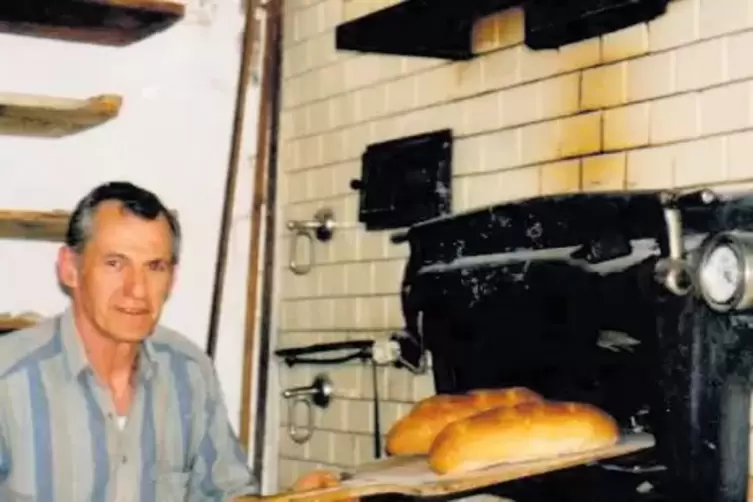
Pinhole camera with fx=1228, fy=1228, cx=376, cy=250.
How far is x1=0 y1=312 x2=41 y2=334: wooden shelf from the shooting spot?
312 cm

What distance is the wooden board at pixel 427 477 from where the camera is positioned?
1782mm

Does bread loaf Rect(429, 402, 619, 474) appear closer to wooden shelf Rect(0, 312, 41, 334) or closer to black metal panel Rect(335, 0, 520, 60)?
black metal panel Rect(335, 0, 520, 60)

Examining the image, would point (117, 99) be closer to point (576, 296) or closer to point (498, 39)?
point (498, 39)

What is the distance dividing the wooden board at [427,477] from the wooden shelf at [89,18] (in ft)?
5.33

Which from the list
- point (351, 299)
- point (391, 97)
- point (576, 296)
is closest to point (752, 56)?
point (576, 296)

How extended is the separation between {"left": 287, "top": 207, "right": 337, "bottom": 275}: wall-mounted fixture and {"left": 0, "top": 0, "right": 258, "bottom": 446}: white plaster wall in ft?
0.62

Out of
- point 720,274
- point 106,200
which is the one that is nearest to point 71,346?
point 106,200

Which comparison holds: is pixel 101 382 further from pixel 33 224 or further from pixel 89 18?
pixel 89 18

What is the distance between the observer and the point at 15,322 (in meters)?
3.13

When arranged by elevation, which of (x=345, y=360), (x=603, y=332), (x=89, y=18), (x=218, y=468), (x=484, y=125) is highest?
(x=89, y=18)

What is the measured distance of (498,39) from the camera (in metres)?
2.83

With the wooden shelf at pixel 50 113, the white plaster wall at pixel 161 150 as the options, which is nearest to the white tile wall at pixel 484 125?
the white plaster wall at pixel 161 150

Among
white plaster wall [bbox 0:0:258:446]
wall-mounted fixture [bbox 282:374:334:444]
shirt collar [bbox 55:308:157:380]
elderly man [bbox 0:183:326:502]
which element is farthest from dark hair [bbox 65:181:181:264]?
wall-mounted fixture [bbox 282:374:334:444]

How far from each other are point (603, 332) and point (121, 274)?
1.07m
